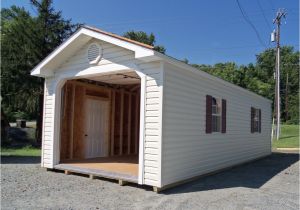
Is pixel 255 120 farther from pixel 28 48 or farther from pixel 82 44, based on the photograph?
pixel 28 48

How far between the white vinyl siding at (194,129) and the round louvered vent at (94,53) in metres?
2.13

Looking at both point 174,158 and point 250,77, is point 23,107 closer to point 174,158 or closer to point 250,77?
point 174,158

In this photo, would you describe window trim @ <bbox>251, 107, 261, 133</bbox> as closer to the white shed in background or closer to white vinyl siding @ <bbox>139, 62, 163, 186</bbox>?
the white shed in background

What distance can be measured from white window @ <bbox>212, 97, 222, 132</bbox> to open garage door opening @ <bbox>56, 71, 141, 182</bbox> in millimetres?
2605

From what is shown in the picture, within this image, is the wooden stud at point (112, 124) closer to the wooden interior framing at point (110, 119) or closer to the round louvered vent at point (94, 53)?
the wooden interior framing at point (110, 119)

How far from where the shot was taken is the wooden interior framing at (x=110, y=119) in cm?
1128

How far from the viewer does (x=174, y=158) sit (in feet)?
26.4

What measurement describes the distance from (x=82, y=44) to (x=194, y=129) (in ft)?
12.5

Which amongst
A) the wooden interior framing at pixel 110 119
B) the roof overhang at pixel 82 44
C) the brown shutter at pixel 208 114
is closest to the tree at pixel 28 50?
the wooden interior framing at pixel 110 119

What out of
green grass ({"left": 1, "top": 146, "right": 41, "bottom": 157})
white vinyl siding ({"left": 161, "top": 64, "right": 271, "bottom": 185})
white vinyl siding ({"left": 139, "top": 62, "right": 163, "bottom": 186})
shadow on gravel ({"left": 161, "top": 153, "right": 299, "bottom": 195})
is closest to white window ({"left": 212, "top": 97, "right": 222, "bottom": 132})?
white vinyl siding ({"left": 161, "top": 64, "right": 271, "bottom": 185})

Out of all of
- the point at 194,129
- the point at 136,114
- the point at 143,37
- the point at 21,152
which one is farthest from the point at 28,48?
the point at 143,37

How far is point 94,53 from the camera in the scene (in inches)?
359

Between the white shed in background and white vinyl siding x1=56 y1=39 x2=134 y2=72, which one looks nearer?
the white shed in background

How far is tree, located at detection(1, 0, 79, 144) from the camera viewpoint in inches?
839
